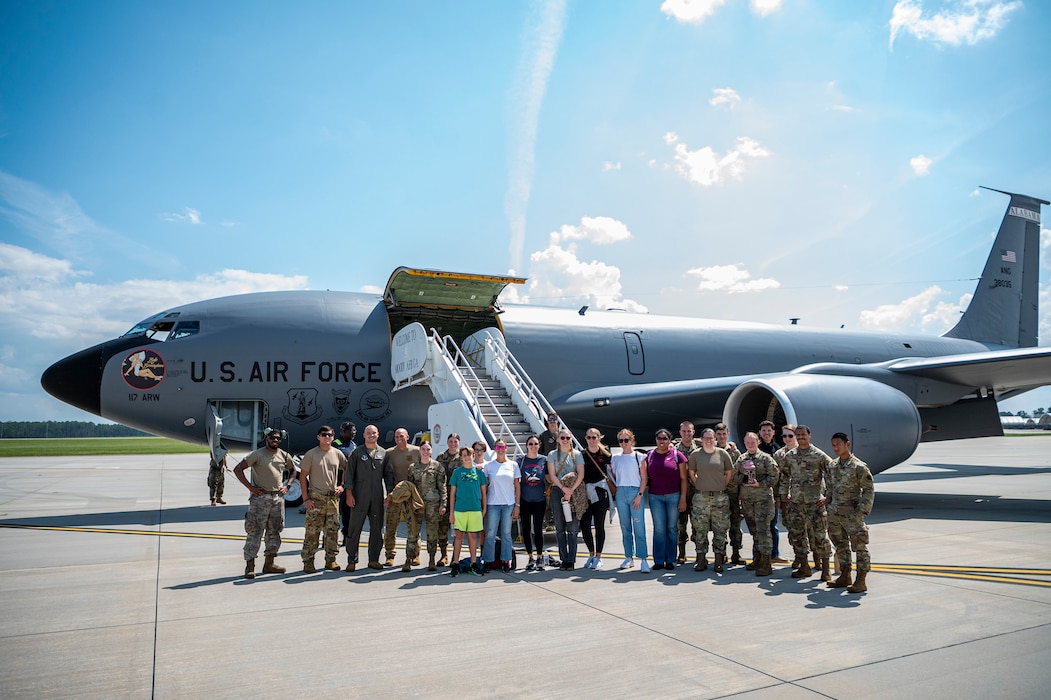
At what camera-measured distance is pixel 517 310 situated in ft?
49.9

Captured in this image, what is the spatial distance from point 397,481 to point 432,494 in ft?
1.66

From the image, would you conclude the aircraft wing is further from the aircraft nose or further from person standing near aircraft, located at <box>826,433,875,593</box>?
the aircraft nose

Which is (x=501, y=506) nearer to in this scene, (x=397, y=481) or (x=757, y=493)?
(x=397, y=481)

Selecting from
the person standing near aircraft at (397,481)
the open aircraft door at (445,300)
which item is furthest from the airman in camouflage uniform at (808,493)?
the open aircraft door at (445,300)

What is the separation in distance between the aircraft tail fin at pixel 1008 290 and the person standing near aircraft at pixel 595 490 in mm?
19080

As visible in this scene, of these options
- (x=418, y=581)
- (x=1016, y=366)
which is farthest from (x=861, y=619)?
(x=1016, y=366)

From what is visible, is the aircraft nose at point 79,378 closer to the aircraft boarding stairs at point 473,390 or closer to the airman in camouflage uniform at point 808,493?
the aircraft boarding stairs at point 473,390

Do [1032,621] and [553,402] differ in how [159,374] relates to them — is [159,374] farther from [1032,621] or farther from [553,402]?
[1032,621]

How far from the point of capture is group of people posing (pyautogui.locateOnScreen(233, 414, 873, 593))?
23.6ft

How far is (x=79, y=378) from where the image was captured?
1162cm

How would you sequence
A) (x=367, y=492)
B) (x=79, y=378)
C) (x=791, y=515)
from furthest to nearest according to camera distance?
(x=79, y=378)
(x=367, y=492)
(x=791, y=515)

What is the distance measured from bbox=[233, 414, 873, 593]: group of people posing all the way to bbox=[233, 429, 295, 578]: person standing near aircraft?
0.01 m

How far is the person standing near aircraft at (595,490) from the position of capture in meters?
7.51

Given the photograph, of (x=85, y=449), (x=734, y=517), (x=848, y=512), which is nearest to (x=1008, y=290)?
(x=734, y=517)
